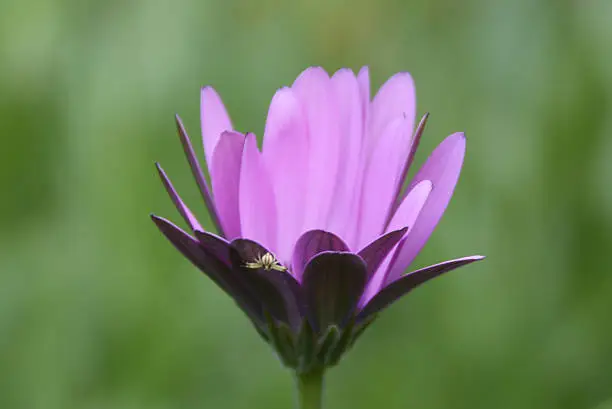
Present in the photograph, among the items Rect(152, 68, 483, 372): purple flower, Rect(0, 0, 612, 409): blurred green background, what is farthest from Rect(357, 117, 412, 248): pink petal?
Rect(0, 0, 612, 409): blurred green background

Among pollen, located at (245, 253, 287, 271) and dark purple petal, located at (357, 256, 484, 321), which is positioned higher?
pollen, located at (245, 253, 287, 271)

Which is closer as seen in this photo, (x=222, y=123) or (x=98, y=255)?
(x=222, y=123)

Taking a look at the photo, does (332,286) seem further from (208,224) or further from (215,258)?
(208,224)

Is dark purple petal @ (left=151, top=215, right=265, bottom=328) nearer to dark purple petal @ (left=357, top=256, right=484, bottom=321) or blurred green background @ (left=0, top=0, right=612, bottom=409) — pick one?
dark purple petal @ (left=357, top=256, right=484, bottom=321)

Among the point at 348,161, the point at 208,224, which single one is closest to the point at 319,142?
the point at 348,161

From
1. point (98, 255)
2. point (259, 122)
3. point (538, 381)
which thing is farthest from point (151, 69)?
point (538, 381)

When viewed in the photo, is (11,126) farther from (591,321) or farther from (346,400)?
(591,321)
